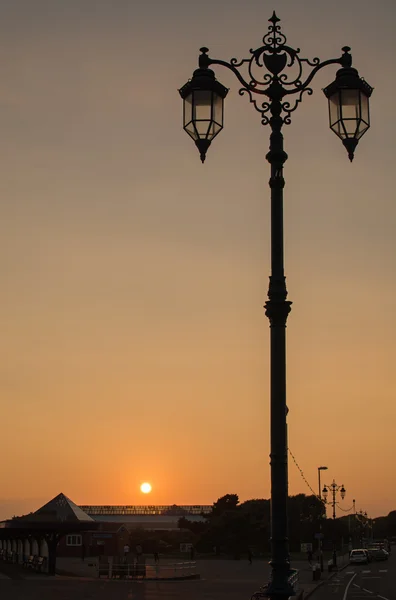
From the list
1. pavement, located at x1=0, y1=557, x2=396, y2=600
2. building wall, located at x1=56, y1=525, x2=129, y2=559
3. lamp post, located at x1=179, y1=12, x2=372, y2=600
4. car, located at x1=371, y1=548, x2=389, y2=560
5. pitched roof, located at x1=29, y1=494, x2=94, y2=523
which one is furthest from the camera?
building wall, located at x1=56, y1=525, x2=129, y2=559

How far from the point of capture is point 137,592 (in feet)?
125

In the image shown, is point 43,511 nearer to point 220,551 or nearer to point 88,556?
point 88,556

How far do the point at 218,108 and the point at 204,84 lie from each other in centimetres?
33

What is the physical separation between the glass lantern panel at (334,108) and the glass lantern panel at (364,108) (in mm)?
279

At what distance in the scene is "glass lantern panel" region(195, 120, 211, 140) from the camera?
1016 centimetres

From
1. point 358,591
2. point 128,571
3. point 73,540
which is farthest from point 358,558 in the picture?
point 73,540

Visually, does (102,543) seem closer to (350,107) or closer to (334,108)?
(334,108)

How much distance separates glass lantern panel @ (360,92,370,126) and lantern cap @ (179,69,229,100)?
166cm

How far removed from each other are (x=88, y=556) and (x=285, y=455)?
331ft

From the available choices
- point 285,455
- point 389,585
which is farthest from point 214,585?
point 285,455

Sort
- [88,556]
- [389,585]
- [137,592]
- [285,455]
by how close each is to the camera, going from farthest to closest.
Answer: [88,556] → [389,585] → [137,592] → [285,455]

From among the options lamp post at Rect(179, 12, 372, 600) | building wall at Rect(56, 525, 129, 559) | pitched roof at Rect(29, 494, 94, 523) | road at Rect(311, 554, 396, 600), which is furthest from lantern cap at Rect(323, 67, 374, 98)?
building wall at Rect(56, 525, 129, 559)

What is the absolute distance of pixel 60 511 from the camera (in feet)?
214

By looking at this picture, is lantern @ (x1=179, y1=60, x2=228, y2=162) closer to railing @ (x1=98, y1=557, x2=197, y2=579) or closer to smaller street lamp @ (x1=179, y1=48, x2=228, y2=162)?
smaller street lamp @ (x1=179, y1=48, x2=228, y2=162)
